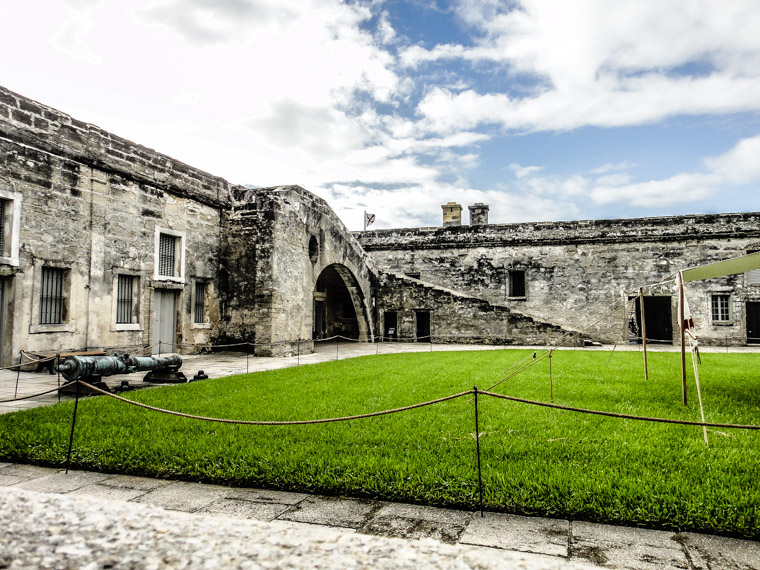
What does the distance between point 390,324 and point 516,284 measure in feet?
21.2

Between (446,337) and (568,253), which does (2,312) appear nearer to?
(446,337)

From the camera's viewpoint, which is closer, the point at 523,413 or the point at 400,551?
the point at 400,551

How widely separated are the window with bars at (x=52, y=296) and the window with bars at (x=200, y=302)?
383cm

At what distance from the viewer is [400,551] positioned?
222 centimetres

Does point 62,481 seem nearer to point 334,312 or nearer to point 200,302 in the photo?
point 200,302

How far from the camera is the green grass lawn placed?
3539 millimetres

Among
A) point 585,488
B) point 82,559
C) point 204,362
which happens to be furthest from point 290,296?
point 82,559

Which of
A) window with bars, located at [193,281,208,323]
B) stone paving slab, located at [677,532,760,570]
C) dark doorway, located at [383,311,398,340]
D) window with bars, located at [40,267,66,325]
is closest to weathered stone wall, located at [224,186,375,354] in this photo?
window with bars, located at [193,281,208,323]

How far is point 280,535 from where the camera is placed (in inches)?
92.7

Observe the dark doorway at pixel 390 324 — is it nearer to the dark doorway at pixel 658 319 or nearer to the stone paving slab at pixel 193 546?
the dark doorway at pixel 658 319

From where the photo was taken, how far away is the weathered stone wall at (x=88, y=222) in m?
9.87

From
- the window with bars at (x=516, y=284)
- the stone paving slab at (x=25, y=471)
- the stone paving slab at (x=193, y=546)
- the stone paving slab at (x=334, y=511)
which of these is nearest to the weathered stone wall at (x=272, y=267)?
the stone paving slab at (x=25, y=471)

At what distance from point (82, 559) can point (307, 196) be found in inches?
563

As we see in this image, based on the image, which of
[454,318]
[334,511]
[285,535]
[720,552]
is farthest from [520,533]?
[454,318]
